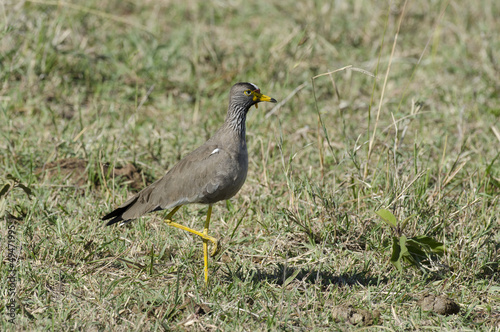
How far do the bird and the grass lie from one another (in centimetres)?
26

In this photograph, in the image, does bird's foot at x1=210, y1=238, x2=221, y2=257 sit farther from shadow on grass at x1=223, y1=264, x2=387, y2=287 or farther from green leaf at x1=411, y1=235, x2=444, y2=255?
green leaf at x1=411, y1=235, x2=444, y2=255

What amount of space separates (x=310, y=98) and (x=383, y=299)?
356 cm

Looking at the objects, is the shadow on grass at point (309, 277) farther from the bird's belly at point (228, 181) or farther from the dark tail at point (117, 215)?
the dark tail at point (117, 215)

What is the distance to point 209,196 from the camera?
4625 mm

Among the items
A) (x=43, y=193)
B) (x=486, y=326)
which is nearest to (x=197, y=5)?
(x=43, y=193)

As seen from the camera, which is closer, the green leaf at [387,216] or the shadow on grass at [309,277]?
the green leaf at [387,216]

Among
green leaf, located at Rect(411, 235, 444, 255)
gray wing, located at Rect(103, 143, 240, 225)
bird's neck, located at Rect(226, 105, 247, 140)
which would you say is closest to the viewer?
green leaf, located at Rect(411, 235, 444, 255)

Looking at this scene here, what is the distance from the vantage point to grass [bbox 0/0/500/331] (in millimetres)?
4246

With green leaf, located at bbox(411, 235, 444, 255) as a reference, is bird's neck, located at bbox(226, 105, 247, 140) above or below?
above

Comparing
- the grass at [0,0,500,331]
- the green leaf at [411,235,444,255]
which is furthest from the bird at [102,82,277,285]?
the green leaf at [411,235,444,255]

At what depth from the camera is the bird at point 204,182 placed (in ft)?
15.0

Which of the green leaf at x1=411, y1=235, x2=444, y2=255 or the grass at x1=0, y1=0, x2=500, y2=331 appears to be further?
the green leaf at x1=411, y1=235, x2=444, y2=255

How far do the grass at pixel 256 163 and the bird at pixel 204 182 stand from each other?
0.26 meters

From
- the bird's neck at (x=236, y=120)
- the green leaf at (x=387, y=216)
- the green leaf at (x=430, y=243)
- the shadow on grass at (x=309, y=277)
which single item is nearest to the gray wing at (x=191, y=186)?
the bird's neck at (x=236, y=120)
